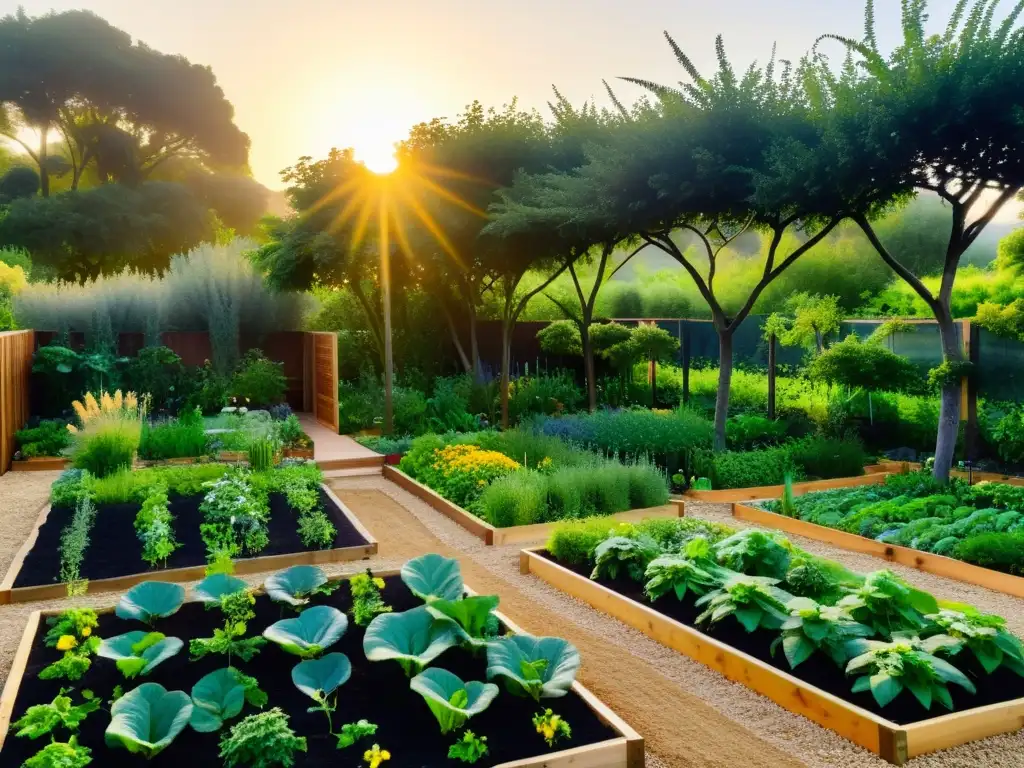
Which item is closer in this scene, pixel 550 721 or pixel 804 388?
pixel 550 721

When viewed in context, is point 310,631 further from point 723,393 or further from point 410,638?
point 723,393

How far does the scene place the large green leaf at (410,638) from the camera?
10.7 ft

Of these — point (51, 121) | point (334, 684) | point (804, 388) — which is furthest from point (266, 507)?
point (51, 121)

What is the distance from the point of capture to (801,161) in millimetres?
7480

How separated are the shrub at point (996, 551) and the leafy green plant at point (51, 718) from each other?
5067 mm

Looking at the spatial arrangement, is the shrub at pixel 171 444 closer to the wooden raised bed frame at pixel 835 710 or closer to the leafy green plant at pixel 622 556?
the leafy green plant at pixel 622 556

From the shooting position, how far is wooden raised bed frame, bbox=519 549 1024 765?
119 inches

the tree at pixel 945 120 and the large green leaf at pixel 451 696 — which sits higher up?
the tree at pixel 945 120

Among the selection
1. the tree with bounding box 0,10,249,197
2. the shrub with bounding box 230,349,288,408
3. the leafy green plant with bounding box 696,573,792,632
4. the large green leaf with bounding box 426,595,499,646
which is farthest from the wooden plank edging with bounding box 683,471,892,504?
the tree with bounding box 0,10,249,197

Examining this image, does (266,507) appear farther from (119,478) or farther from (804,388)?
(804,388)

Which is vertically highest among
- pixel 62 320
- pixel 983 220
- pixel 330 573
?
pixel 983 220

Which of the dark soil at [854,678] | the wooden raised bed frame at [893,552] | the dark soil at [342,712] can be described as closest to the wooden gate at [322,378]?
the wooden raised bed frame at [893,552]

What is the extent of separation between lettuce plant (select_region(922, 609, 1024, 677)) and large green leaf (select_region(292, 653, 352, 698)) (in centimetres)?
257

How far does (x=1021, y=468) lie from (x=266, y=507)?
7406 mm
